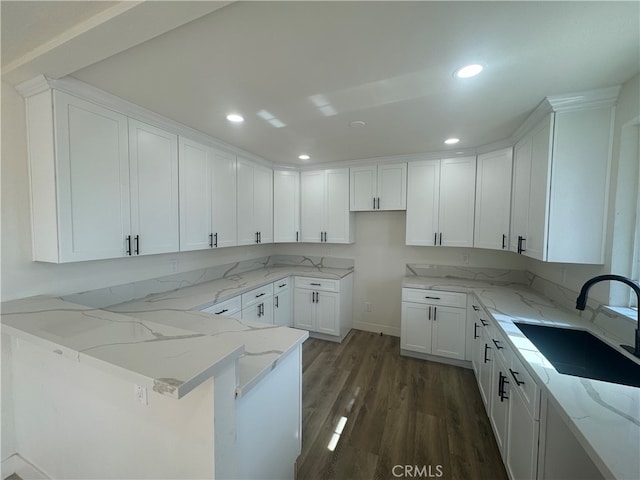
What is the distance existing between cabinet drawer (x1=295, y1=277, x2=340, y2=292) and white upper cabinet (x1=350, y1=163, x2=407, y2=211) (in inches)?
43.3

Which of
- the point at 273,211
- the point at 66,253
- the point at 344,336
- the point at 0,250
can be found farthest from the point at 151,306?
the point at 344,336

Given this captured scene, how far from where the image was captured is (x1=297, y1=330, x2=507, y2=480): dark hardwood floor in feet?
5.49

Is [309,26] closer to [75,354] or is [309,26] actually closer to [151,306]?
[75,354]

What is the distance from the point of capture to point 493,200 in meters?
2.73

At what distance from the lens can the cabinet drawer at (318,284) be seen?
344 cm

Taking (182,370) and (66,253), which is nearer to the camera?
(182,370)

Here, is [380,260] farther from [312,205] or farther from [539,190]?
[539,190]

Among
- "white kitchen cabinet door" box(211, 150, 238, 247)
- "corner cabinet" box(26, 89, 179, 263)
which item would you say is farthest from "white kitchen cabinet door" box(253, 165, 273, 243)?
"corner cabinet" box(26, 89, 179, 263)

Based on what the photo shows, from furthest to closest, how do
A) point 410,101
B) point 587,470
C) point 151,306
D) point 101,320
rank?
1. point 151,306
2. point 410,101
3. point 101,320
4. point 587,470

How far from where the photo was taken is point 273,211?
142 inches

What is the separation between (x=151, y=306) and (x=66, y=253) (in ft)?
2.24

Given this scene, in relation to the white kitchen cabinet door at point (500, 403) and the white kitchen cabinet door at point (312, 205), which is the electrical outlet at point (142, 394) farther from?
the white kitchen cabinet door at point (312, 205)

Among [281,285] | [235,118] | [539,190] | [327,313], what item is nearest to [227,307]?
[281,285]

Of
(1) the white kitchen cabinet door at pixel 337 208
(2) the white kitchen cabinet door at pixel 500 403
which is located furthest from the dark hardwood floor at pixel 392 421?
(1) the white kitchen cabinet door at pixel 337 208
